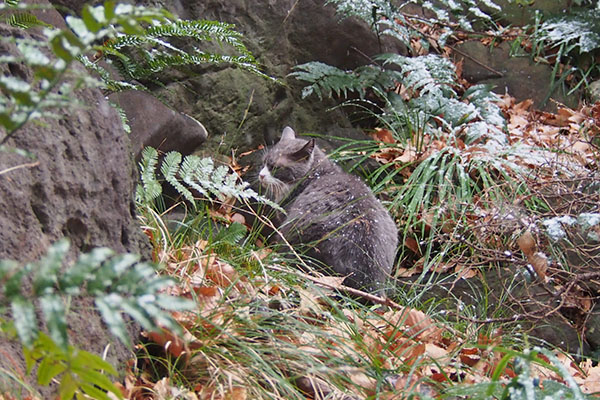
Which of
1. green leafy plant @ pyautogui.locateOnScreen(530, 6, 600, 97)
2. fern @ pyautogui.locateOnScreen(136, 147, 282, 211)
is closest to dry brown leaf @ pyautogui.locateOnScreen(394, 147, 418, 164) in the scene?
green leafy plant @ pyautogui.locateOnScreen(530, 6, 600, 97)

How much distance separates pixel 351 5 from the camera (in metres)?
5.44

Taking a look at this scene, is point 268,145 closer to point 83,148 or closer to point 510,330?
point 510,330

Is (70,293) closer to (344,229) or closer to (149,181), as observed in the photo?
(149,181)

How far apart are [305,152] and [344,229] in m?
1.14

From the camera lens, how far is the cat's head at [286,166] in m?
4.84

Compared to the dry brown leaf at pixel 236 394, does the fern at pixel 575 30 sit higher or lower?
higher

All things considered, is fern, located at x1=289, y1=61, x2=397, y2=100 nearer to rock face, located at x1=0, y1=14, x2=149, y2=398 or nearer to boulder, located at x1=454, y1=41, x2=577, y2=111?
boulder, located at x1=454, y1=41, x2=577, y2=111

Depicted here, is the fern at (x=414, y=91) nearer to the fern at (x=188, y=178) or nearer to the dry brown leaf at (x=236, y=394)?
the fern at (x=188, y=178)

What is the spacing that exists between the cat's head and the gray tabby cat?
184mm

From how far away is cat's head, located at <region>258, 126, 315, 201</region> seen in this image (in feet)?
15.9

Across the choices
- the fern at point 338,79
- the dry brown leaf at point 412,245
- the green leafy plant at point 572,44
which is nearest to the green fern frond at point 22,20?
the dry brown leaf at point 412,245

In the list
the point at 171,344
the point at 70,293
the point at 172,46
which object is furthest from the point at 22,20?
the point at 70,293

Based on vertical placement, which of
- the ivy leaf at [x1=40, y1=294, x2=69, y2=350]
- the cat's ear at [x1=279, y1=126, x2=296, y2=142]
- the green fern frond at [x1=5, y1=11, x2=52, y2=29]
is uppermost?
the green fern frond at [x1=5, y1=11, x2=52, y2=29]

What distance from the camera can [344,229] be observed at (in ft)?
12.9
